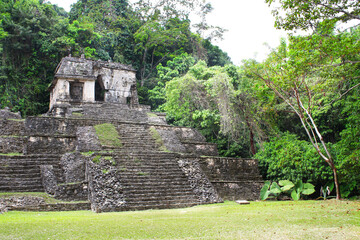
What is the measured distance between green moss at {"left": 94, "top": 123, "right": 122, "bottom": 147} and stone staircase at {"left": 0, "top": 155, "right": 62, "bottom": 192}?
1.80m

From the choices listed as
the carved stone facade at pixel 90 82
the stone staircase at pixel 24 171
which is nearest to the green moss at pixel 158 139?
the stone staircase at pixel 24 171

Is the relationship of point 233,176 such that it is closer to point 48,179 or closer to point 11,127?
point 48,179

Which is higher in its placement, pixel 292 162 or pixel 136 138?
pixel 136 138

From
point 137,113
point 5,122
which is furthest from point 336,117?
point 5,122

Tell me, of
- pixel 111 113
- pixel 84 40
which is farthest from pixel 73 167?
pixel 84 40

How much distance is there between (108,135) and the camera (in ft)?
40.6

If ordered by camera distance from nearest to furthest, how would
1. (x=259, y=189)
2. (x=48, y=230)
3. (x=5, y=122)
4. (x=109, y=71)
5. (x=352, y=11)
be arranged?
(x=48, y=230)
(x=352, y=11)
(x=259, y=189)
(x=5, y=122)
(x=109, y=71)

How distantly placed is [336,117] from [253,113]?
3266 millimetres

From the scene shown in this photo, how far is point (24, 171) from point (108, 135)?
134 inches

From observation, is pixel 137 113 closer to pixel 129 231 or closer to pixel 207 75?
pixel 207 75

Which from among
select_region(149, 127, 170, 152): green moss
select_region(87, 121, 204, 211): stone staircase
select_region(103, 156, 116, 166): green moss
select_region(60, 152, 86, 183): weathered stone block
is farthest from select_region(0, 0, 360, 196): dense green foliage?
select_region(60, 152, 86, 183): weathered stone block

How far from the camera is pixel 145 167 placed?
10039mm

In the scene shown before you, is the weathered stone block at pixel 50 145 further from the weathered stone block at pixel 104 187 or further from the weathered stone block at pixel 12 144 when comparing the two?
the weathered stone block at pixel 104 187

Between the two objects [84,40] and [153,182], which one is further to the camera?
[84,40]
